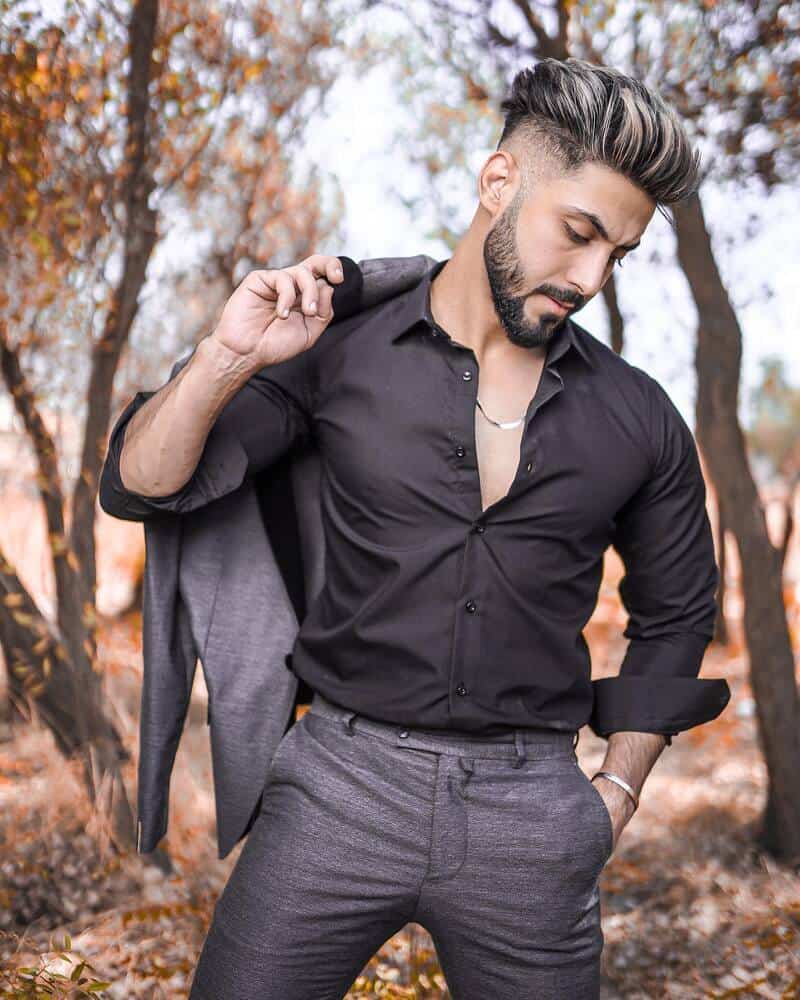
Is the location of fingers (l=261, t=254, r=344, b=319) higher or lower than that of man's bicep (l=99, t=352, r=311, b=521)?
higher

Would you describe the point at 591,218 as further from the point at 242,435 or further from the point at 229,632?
the point at 229,632

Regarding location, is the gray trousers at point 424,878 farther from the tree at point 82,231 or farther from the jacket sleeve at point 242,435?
the tree at point 82,231

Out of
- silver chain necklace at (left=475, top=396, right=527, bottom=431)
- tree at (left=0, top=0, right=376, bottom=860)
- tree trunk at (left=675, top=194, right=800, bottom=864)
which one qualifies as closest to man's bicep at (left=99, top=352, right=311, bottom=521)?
silver chain necklace at (left=475, top=396, right=527, bottom=431)

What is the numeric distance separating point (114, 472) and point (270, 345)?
42 centimetres

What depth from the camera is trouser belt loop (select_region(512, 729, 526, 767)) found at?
2070 mm

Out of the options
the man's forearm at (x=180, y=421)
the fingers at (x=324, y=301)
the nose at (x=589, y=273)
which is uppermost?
the nose at (x=589, y=273)

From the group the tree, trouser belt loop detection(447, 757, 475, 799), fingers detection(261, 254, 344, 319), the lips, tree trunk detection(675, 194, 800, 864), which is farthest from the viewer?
tree trunk detection(675, 194, 800, 864)

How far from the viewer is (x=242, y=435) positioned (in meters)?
2.19

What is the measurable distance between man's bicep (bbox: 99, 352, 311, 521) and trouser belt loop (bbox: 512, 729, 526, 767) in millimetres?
744

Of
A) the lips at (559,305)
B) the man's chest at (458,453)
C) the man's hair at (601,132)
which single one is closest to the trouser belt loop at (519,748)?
the man's chest at (458,453)

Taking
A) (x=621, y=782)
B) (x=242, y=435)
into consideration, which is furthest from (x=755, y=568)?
(x=242, y=435)

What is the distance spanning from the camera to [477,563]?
2.08 metres

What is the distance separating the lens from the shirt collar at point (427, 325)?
2271 millimetres

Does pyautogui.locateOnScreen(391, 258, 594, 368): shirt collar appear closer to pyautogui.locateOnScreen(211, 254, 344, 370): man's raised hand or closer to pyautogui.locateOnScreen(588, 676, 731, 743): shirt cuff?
pyautogui.locateOnScreen(211, 254, 344, 370): man's raised hand
